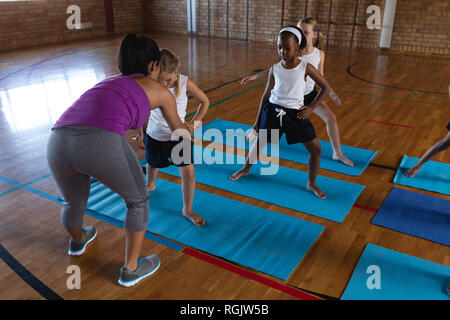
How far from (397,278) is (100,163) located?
5.55 feet

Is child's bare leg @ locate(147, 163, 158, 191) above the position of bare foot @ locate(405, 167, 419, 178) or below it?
above

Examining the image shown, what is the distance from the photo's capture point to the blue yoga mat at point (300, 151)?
3.50 m

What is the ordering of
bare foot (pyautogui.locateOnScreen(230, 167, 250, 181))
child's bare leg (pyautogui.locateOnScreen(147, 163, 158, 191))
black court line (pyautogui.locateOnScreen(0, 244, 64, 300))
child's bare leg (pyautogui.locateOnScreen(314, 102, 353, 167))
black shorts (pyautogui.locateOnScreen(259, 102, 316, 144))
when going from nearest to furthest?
black court line (pyautogui.locateOnScreen(0, 244, 64, 300)), black shorts (pyautogui.locateOnScreen(259, 102, 316, 144)), child's bare leg (pyautogui.locateOnScreen(147, 163, 158, 191)), bare foot (pyautogui.locateOnScreen(230, 167, 250, 181)), child's bare leg (pyautogui.locateOnScreen(314, 102, 353, 167))

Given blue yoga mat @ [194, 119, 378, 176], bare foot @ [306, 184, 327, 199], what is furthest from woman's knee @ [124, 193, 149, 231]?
blue yoga mat @ [194, 119, 378, 176]

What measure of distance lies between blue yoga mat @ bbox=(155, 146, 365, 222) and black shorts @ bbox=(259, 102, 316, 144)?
444 millimetres

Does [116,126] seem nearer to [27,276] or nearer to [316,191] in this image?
[27,276]

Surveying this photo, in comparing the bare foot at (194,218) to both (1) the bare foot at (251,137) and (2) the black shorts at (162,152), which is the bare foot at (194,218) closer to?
(2) the black shorts at (162,152)

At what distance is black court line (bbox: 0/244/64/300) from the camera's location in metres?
2.01

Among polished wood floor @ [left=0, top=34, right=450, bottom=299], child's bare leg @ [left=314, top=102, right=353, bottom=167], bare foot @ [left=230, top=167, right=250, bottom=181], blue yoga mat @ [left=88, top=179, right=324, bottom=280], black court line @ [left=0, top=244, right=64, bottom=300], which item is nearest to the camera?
black court line @ [left=0, top=244, right=64, bottom=300]

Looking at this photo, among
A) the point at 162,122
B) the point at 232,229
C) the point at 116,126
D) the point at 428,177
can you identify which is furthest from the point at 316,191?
the point at 116,126

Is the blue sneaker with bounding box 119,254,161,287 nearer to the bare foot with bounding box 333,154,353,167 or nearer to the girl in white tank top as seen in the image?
the girl in white tank top

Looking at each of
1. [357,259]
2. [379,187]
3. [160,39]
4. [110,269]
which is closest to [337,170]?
[379,187]
